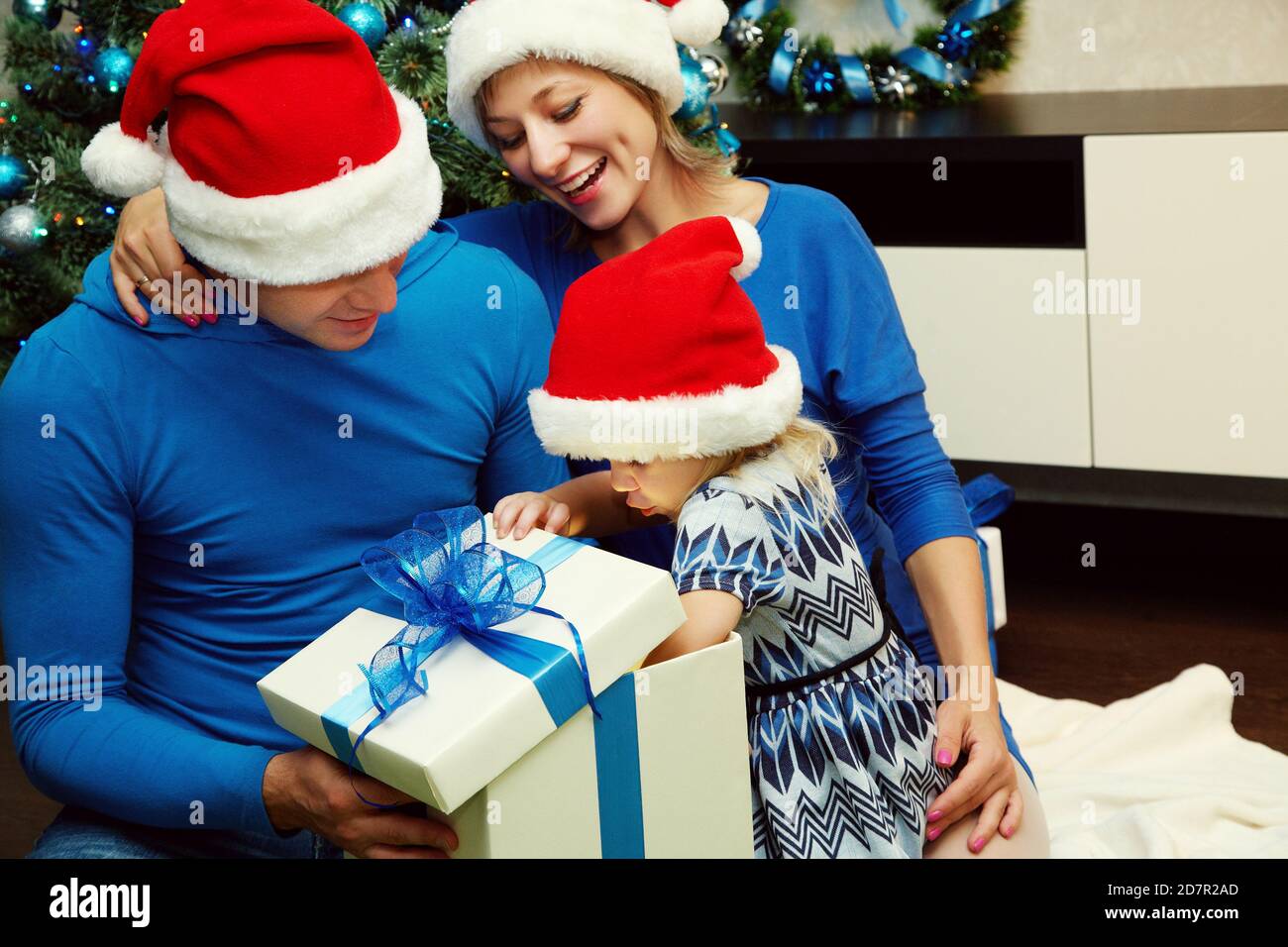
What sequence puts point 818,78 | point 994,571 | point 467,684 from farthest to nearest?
1. point 818,78
2. point 994,571
3. point 467,684

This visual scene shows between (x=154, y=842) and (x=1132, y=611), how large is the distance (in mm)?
1929

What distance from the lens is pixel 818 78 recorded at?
9.68 feet

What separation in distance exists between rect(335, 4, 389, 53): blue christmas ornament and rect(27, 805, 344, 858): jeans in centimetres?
104

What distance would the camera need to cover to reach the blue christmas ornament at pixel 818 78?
9.68 ft

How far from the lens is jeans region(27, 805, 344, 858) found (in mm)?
1271

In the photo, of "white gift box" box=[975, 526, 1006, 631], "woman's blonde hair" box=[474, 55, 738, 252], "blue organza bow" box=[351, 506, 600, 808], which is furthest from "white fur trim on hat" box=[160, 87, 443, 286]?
A: "white gift box" box=[975, 526, 1006, 631]

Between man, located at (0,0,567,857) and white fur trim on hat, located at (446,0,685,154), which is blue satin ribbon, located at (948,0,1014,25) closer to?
white fur trim on hat, located at (446,0,685,154)

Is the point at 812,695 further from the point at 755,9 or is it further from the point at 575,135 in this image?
the point at 755,9

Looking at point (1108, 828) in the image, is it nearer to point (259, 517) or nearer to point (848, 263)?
point (848, 263)

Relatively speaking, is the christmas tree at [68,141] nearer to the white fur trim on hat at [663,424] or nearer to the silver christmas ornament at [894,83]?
the white fur trim on hat at [663,424]

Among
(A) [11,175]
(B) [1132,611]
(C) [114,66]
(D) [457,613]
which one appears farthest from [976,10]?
(D) [457,613]

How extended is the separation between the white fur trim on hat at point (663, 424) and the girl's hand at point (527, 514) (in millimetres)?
55

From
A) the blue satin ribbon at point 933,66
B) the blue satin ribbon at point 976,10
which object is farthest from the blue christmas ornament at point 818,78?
the blue satin ribbon at point 976,10
